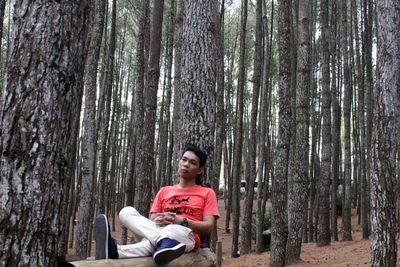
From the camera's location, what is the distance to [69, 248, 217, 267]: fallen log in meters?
2.87

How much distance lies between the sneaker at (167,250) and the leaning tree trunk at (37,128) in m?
1.07

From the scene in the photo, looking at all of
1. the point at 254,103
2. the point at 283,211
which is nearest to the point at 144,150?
the point at 283,211

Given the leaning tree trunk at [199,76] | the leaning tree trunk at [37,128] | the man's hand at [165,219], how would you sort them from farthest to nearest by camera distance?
the leaning tree trunk at [199,76]
the man's hand at [165,219]
the leaning tree trunk at [37,128]

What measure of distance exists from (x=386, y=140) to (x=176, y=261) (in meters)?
2.49

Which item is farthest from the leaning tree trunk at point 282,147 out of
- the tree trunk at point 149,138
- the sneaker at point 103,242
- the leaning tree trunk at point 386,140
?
the sneaker at point 103,242

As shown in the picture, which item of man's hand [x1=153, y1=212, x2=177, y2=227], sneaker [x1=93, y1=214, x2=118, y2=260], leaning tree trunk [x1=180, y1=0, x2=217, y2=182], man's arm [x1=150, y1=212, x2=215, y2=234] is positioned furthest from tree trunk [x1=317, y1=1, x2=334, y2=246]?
sneaker [x1=93, y1=214, x2=118, y2=260]

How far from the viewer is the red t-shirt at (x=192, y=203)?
11.8 feet

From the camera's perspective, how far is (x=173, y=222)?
3.35 m

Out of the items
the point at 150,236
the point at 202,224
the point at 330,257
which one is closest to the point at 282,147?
the point at 330,257

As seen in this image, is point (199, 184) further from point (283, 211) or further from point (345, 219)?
point (345, 219)

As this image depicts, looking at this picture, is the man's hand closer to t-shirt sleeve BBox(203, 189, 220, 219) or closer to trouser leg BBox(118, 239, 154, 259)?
trouser leg BBox(118, 239, 154, 259)

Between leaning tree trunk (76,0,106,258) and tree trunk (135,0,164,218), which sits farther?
leaning tree trunk (76,0,106,258)

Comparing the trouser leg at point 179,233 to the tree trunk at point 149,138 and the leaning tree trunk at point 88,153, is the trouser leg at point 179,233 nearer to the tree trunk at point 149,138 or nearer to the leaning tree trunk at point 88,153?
the tree trunk at point 149,138

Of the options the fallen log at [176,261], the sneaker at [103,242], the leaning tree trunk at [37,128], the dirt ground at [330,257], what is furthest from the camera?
the dirt ground at [330,257]
